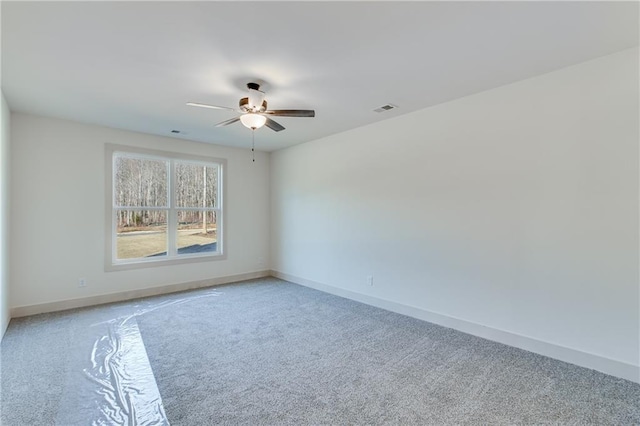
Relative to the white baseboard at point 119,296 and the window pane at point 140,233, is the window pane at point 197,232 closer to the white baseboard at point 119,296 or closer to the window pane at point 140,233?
the window pane at point 140,233

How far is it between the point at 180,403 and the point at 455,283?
2965mm

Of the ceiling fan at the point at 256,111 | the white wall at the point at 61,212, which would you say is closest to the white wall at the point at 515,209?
the ceiling fan at the point at 256,111

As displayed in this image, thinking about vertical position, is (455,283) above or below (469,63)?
below

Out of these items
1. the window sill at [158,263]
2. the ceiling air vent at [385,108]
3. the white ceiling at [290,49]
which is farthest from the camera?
the window sill at [158,263]

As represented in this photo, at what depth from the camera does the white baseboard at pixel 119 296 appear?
3994mm

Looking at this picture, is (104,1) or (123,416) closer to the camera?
(104,1)

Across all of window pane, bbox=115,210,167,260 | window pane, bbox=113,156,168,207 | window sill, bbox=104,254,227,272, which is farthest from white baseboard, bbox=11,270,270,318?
window pane, bbox=113,156,168,207

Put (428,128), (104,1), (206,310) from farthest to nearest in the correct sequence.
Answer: (206,310), (428,128), (104,1)

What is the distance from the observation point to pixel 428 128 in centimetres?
379

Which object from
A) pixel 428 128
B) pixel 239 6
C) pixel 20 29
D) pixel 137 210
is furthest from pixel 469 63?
pixel 137 210

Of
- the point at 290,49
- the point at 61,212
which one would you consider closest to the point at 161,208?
the point at 61,212

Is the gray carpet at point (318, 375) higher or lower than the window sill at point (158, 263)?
lower

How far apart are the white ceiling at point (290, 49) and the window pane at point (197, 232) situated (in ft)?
7.52

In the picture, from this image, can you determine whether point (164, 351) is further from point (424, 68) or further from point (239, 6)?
point (424, 68)
